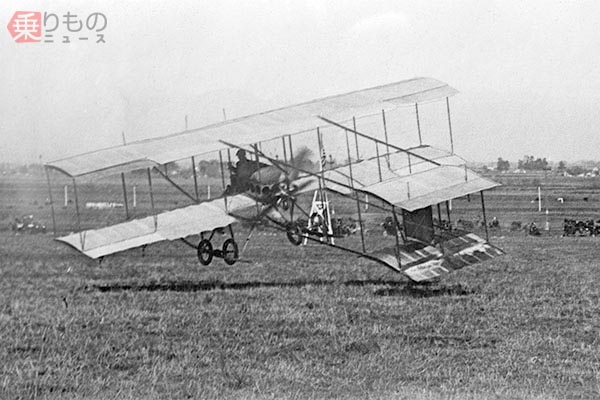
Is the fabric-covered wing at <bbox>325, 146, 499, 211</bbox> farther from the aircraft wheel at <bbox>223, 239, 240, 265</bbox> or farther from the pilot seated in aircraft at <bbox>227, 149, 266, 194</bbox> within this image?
the aircraft wheel at <bbox>223, 239, 240, 265</bbox>

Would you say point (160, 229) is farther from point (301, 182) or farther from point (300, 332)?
point (300, 332)

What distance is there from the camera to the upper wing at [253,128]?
63.3ft

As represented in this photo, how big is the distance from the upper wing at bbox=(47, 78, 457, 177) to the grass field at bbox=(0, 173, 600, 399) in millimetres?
3033

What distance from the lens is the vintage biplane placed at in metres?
20.0

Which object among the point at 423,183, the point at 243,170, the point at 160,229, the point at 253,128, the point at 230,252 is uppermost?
the point at 253,128

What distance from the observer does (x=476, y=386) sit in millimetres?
11922

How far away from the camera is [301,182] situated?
24.0 meters

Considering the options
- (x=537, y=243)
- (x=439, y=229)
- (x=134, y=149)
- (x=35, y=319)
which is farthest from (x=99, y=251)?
(x=537, y=243)

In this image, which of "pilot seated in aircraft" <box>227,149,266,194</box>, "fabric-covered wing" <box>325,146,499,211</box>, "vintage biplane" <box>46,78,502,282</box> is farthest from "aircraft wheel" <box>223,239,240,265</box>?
"fabric-covered wing" <box>325,146,499,211</box>

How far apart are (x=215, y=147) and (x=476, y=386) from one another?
9.56 meters

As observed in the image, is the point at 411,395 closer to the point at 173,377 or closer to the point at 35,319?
the point at 173,377

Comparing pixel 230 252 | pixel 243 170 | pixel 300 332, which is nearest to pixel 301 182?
pixel 243 170

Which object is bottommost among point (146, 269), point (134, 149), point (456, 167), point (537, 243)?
point (537, 243)

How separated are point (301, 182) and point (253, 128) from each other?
3.03 m
